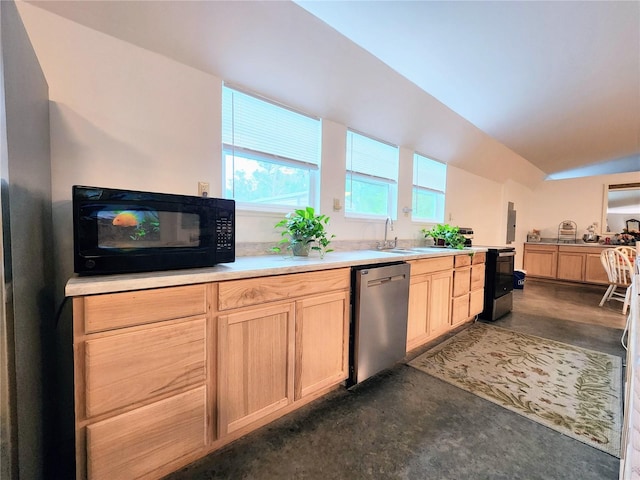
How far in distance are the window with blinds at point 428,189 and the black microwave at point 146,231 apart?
281 cm

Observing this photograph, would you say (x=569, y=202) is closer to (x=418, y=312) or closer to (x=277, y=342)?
(x=418, y=312)

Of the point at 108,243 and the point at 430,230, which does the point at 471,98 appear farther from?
the point at 108,243

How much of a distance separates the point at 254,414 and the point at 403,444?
0.81 m

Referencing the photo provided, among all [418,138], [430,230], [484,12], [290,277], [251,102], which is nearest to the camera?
[290,277]

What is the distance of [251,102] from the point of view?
2.06 meters

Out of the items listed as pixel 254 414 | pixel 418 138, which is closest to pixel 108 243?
pixel 254 414

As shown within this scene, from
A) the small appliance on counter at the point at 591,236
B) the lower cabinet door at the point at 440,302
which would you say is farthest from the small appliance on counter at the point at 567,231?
the lower cabinet door at the point at 440,302

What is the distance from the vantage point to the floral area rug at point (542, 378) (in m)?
1.63

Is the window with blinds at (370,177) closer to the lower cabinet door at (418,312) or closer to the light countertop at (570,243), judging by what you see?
the lower cabinet door at (418,312)

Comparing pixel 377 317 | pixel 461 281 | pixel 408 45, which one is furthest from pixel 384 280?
pixel 408 45

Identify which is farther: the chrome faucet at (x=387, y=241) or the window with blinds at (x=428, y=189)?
the window with blinds at (x=428, y=189)

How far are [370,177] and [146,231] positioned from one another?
229 cm

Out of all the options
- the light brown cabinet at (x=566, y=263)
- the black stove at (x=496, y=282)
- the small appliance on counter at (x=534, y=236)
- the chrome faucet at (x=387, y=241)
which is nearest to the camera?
the chrome faucet at (x=387, y=241)

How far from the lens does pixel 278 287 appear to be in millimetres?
1468
